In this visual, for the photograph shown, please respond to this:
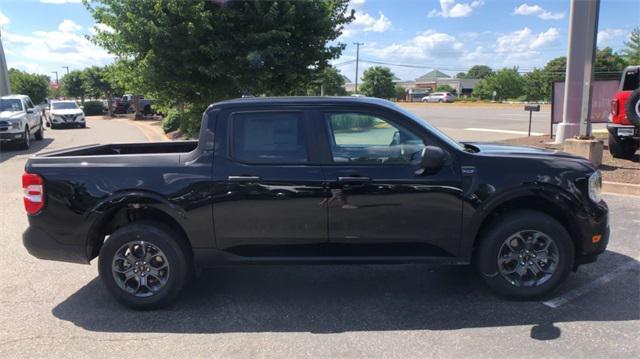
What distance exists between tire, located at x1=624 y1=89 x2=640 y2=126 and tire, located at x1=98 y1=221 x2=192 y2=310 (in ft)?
28.6

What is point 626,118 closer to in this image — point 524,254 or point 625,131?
point 625,131

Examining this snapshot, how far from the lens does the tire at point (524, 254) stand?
4.18 m

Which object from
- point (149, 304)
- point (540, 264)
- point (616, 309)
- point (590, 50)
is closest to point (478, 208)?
point (540, 264)

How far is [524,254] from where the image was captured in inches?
168

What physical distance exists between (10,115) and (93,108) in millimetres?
33647

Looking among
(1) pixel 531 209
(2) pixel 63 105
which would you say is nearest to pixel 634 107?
(1) pixel 531 209

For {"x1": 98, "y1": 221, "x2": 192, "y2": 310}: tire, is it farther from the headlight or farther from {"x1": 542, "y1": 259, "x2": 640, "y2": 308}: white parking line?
the headlight

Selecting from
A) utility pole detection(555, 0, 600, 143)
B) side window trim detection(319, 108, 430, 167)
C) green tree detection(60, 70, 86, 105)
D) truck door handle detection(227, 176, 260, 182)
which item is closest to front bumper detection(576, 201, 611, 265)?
side window trim detection(319, 108, 430, 167)

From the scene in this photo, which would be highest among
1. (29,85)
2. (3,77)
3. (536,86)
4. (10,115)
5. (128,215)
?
(536,86)

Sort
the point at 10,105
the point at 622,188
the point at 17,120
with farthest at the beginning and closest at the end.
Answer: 1. the point at 10,105
2. the point at 17,120
3. the point at 622,188

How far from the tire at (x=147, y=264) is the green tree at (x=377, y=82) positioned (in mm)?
72772

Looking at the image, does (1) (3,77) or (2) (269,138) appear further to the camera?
(1) (3,77)

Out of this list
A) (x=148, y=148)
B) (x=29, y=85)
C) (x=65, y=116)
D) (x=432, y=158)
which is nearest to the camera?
(x=432, y=158)

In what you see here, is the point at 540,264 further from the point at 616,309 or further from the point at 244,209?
the point at 244,209
